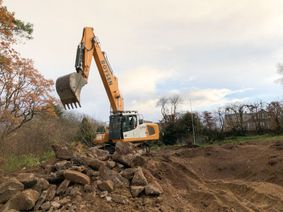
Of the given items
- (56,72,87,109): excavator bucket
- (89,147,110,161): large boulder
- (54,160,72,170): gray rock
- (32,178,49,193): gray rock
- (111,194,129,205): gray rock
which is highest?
(56,72,87,109): excavator bucket

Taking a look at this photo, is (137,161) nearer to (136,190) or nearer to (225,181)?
(136,190)

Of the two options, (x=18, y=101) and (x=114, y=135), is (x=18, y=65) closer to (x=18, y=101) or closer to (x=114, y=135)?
(x=18, y=101)

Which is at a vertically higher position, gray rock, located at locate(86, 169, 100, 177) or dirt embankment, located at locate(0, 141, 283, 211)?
gray rock, located at locate(86, 169, 100, 177)

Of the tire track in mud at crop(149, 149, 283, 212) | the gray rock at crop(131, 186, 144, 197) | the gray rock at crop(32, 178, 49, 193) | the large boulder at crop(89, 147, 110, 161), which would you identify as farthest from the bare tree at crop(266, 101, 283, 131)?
the gray rock at crop(32, 178, 49, 193)

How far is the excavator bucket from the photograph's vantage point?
27.9 ft

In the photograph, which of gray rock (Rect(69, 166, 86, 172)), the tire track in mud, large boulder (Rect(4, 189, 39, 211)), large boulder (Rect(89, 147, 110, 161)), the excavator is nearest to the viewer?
large boulder (Rect(4, 189, 39, 211))

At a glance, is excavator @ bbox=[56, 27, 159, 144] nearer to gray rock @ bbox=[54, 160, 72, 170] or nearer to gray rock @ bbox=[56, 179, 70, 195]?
gray rock @ bbox=[54, 160, 72, 170]

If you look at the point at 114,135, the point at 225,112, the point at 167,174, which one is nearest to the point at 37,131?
the point at 114,135

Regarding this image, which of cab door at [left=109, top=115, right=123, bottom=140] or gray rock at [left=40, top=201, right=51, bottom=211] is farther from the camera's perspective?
cab door at [left=109, top=115, right=123, bottom=140]

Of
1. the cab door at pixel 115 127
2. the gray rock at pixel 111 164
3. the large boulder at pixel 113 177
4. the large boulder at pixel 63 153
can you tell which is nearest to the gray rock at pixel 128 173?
the large boulder at pixel 113 177

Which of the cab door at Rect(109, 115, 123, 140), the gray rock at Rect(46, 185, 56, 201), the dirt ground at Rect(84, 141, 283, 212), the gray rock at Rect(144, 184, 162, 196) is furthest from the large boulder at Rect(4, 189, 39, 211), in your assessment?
the cab door at Rect(109, 115, 123, 140)

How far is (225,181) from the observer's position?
935 cm

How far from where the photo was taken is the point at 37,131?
13461 millimetres

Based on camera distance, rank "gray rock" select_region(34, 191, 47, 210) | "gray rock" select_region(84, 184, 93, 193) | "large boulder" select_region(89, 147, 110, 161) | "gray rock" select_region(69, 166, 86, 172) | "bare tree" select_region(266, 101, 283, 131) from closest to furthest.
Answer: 1. "gray rock" select_region(34, 191, 47, 210)
2. "gray rock" select_region(84, 184, 93, 193)
3. "gray rock" select_region(69, 166, 86, 172)
4. "large boulder" select_region(89, 147, 110, 161)
5. "bare tree" select_region(266, 101, 283, 131)
